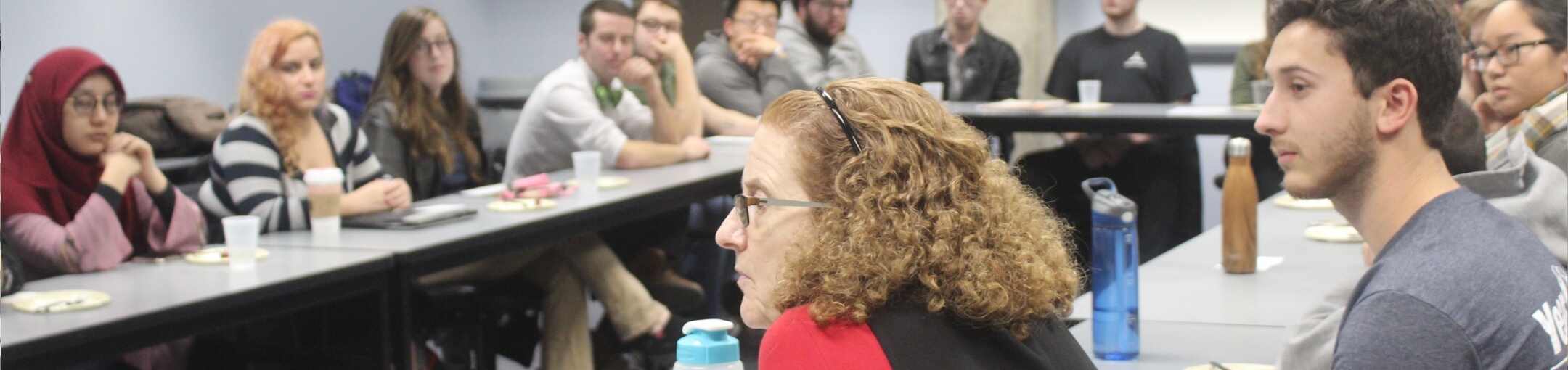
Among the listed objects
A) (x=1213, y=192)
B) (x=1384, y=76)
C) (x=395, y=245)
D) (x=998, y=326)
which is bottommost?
(x=1213, y=192)

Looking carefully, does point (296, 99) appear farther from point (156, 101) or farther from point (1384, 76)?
point (1384, 76)

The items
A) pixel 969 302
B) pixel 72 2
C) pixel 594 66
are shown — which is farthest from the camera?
pixel 72 2

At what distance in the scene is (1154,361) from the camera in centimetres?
176

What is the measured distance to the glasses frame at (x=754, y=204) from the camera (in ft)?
3.89

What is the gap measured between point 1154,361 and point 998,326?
713 millimetres

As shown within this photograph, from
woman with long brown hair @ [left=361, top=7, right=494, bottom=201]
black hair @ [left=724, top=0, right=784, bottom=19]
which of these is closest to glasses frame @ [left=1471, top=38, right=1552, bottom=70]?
woman with long brown hair @ [left=361, top=7, right=494, bottom=201]

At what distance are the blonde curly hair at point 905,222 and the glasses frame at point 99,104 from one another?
7.13 feet

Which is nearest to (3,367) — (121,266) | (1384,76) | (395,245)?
(121,266)

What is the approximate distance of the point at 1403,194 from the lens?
1.40 m

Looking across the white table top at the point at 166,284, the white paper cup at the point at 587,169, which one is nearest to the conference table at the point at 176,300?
the white table top at the point at 166,284

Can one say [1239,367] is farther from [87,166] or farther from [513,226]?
[87,166]

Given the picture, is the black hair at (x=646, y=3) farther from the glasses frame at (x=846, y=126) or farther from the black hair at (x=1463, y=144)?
the glasses frame at (x=846, y=126)

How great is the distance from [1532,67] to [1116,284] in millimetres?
1246

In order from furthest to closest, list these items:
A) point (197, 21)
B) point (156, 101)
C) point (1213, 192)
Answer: point (1213, 192), point (197, 21), point (156, 101)
